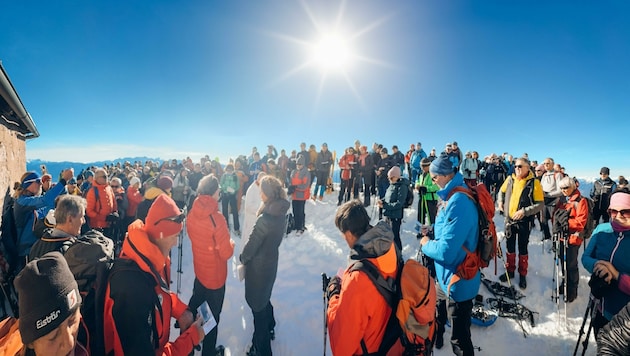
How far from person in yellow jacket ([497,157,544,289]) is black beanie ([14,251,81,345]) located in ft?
23.3

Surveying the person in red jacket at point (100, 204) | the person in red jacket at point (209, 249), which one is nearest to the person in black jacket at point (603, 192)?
the person in red jacket at point (209, 249)

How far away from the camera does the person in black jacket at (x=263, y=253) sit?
3.70 meters

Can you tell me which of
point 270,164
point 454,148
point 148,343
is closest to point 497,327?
point 148,343

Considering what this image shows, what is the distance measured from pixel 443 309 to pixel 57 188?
7449 mm

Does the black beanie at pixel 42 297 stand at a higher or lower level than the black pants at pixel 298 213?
higher

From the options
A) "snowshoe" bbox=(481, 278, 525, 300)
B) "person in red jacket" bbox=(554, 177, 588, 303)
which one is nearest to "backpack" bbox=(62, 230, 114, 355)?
"snowshoe" bbox=(481, 278, 525, 300)

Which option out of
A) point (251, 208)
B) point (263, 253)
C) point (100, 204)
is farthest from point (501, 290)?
point (100, 204)

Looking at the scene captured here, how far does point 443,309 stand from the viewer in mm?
3947

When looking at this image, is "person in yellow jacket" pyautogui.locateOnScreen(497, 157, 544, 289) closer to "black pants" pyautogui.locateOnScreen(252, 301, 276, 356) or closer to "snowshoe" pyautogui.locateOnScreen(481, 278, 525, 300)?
"snowshoe" pyautogui.locateOnScreen(481, 278, 525, 300)

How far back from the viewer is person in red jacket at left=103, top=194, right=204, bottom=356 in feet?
5.63

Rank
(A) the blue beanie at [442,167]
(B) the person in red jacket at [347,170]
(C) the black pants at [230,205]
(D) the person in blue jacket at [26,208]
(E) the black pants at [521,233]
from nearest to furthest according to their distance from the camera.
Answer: (A) the blue beanie at [442,167] < (D) the person in blue jacket at [26,208] < (E) the black pants at [521,233] < (C) the black pants at [230,205] < (B) the person in red jacket at [347,170]

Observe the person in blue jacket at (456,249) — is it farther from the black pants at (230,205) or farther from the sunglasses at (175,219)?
the black pants at (230,205)

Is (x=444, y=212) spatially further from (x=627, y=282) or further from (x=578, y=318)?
(x=578, y=318)

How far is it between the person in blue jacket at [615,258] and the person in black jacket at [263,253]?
3876 mm
